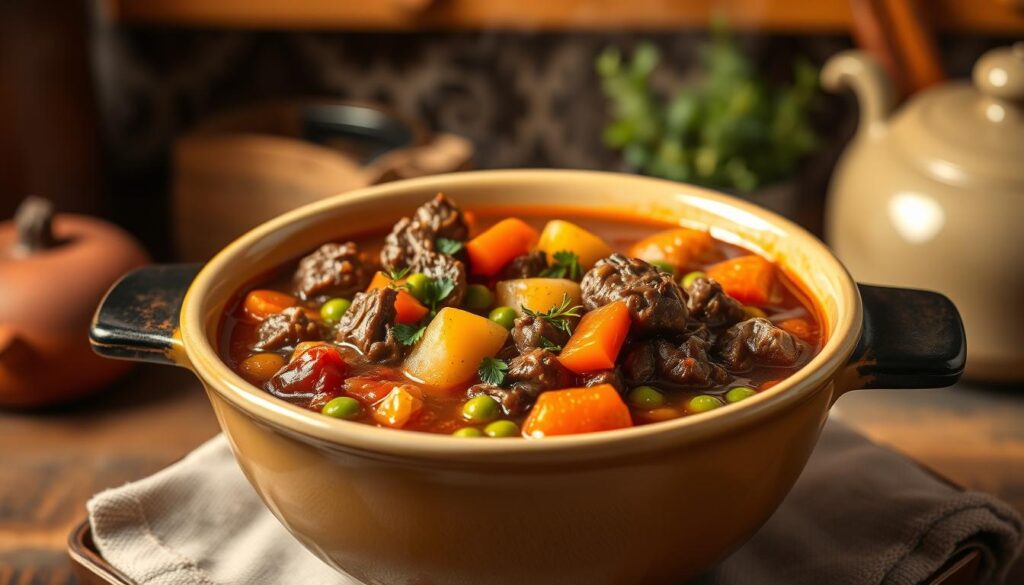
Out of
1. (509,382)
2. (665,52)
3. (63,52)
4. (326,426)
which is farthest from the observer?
(665,52)

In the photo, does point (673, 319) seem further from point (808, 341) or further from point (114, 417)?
point (114, 417)

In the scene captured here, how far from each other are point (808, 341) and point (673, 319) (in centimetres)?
30

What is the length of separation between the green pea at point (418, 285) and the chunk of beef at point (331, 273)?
17 centimetres

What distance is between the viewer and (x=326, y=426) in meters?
1.56

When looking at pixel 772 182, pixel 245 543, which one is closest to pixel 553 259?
pixel 245 543

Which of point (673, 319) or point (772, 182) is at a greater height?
point (673, 319)

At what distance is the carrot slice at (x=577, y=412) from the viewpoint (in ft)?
5.67

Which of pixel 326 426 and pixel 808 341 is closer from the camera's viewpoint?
pixel 326 426

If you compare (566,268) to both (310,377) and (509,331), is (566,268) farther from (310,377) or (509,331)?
(310,377)

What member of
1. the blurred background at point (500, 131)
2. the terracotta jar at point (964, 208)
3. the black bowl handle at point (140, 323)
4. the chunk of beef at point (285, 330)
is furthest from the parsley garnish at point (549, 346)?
the terracotta jar at point (964, 208)

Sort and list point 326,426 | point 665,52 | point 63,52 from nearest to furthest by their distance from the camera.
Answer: point 326,426 → point 63,52 → point 665,52

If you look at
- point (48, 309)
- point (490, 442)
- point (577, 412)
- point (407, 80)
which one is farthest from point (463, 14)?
point (490, 442)

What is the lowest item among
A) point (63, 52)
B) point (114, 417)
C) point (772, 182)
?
point (114, 417)

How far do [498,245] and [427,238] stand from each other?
146mm
